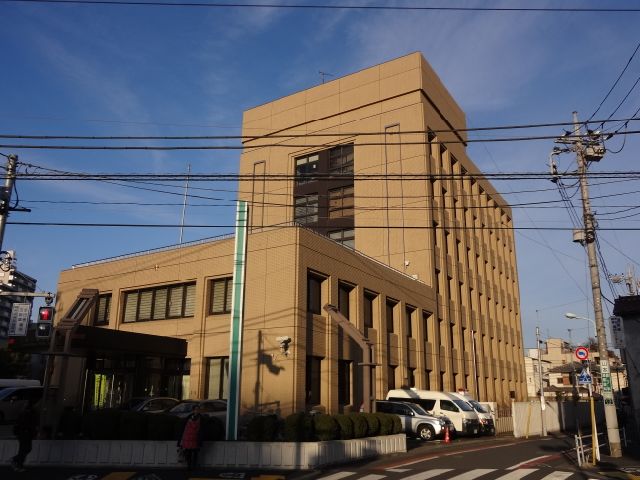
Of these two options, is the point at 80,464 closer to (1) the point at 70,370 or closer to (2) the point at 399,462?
(2) the point at 399,462

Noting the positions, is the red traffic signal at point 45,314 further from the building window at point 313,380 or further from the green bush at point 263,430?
the building window at point 313,380

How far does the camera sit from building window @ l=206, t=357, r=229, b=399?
26.5 m

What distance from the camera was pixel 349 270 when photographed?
28594mm

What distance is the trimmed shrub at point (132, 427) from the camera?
1591 centimetres

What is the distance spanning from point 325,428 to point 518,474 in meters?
5.31

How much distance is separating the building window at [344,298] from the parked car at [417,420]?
4849 mm

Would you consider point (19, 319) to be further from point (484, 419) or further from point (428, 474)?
point (484, 419)

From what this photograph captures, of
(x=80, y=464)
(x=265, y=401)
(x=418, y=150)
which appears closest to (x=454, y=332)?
(x=418, y=150)

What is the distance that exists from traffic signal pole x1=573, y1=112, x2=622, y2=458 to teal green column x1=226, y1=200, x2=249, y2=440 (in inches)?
418

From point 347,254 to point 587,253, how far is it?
11.9 meters

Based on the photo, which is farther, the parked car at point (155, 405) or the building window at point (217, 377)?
the building window at point (217, 377)

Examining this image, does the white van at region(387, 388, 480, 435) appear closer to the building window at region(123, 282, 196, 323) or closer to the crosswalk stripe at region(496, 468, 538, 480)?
the building window at region(123, 282, 196, 323)

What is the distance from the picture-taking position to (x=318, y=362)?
25.7 m

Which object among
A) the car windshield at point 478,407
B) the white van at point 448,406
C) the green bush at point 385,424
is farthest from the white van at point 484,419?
the green bush at point 385,424
